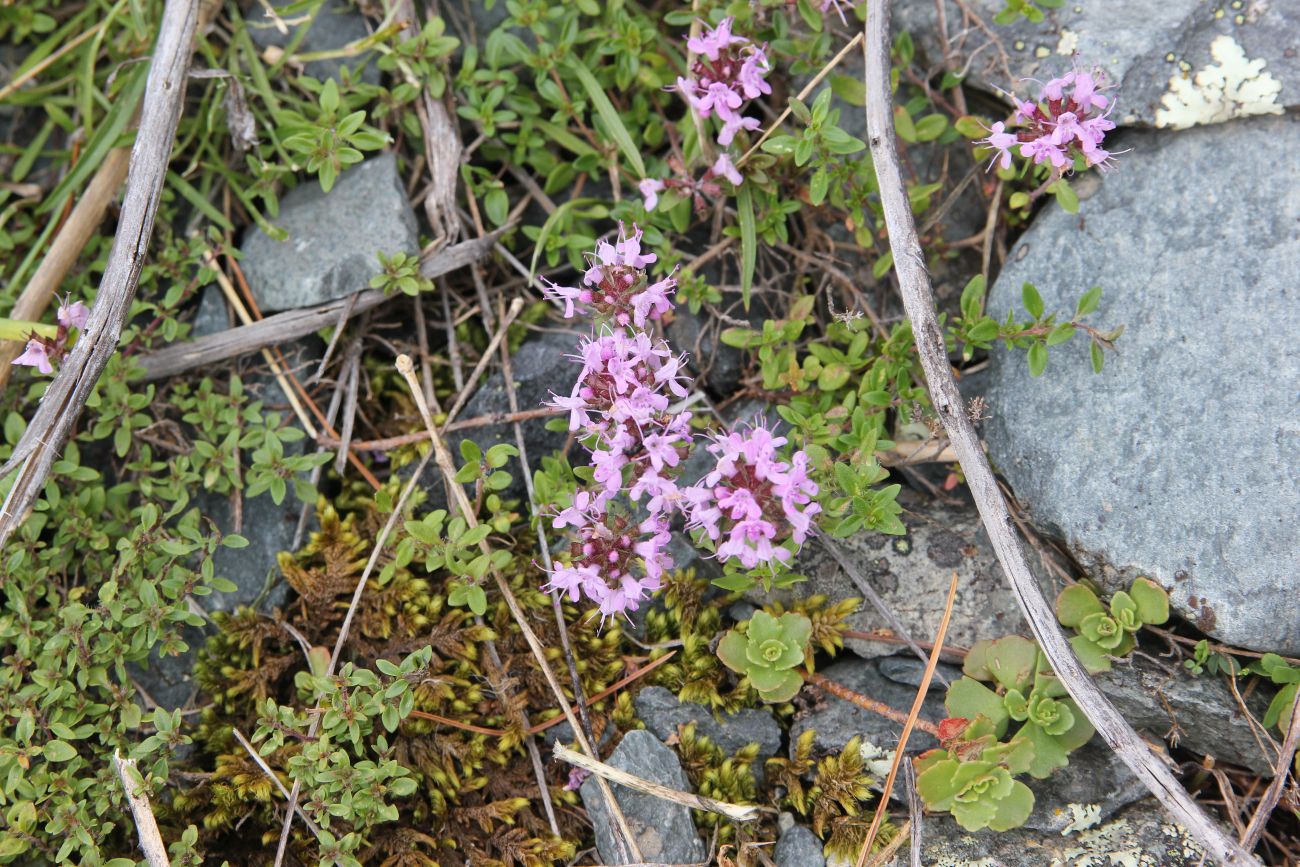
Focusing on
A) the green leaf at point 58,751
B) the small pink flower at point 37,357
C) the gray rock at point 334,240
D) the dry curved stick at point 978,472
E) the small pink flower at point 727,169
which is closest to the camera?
the dry curved stick at point 978,472

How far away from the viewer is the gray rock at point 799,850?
3.18 metres

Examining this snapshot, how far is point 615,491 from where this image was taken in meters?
3.07

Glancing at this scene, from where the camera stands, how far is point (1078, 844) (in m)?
3.18

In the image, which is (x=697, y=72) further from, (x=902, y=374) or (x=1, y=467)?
(x=1, y=467)

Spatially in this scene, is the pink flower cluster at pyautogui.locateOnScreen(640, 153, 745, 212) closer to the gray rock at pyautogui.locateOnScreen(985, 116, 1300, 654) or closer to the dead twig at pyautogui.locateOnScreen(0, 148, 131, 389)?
the gray rock at pyautogui.locateOnScreen(985, 116, 1300, 654)

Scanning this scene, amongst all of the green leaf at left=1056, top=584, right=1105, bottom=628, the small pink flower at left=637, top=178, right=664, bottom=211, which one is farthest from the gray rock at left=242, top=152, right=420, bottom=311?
the green leaf at left=1056, top=584, right=1105, bottom=628

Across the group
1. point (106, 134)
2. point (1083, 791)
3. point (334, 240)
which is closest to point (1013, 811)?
point (1083, 791)

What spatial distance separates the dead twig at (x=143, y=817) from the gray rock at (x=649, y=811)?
1.27 meters

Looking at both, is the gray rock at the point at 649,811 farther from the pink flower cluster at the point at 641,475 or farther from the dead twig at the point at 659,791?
the pink flower cluster at the point at 641,475

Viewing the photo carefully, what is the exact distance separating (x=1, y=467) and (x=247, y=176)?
1.43 metres

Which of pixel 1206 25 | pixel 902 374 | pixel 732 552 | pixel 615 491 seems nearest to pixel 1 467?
pixel 615 491

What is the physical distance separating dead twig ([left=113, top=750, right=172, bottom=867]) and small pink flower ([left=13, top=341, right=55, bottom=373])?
4.29 feet

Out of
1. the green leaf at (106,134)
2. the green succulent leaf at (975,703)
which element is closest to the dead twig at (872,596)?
the green succulent leaf at (975,703)

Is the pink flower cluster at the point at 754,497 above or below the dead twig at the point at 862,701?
above
